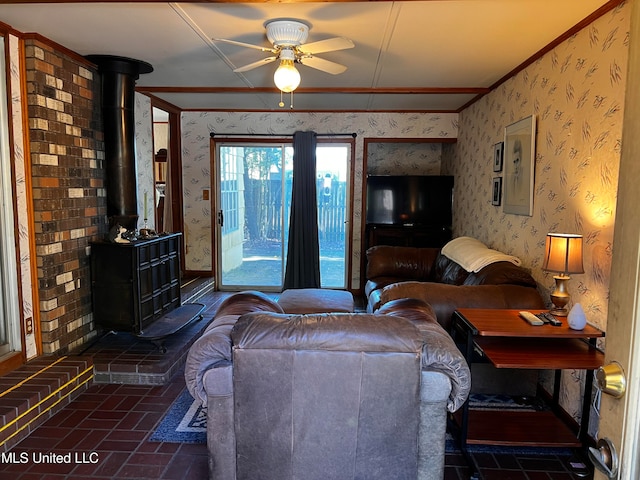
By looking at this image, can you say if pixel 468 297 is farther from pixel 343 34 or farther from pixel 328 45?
pixel 343 34

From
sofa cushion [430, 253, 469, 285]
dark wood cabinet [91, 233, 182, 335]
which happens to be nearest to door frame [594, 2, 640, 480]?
sofa cushion [430, 253, 469, 285]

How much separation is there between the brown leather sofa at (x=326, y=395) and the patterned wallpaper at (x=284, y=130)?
4268 mm

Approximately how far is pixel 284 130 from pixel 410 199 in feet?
6.30

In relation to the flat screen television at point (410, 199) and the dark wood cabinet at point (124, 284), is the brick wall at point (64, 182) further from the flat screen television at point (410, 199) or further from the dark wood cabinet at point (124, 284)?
the flat screen television at point (410, 199)

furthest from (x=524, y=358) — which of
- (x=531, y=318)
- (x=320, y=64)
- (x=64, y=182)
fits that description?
(x=64, y=182)

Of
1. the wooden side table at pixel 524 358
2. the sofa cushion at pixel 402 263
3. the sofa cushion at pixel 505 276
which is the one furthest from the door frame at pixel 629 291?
the sofa cushion at pixel 402 263

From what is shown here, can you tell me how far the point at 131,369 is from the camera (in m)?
3.10

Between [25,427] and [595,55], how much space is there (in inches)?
154

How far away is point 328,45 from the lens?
2604 millimetres

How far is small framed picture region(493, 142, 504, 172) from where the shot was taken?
4.00m

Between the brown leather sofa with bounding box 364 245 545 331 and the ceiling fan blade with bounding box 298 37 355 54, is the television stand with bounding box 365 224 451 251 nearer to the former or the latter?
the brown leather sofa with bounding box 364 245 545 331

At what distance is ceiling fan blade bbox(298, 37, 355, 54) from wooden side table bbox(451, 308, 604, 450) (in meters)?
1.76

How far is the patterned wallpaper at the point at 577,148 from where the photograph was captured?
7.54 ft

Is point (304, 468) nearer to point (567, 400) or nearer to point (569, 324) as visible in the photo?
point (569, 324)
